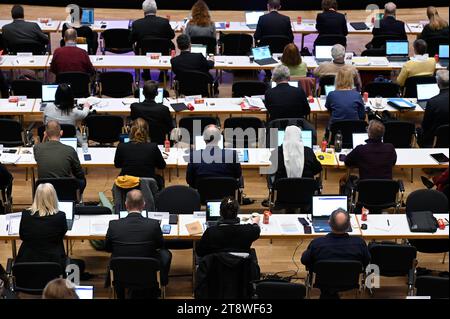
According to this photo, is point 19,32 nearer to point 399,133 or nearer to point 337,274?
point 399,133

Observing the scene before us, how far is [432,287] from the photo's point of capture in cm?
897

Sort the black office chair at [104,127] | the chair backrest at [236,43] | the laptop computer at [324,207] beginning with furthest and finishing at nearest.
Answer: the chair backrest at [236,43]
the black office chair at [104,127]
the laptop computer at [324,207]

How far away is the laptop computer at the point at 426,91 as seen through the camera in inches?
542

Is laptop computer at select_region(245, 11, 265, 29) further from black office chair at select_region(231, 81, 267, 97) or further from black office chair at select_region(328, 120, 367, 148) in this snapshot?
black office chair at select_region(328, 120, 367, 148)

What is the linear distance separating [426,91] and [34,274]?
6702 mm

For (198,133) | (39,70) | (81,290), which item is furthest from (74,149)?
(39,70)

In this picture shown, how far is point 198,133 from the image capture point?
1281 cm

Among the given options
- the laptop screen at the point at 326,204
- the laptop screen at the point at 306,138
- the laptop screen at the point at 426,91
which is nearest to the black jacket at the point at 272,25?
the laptop screen at the point at 426,91

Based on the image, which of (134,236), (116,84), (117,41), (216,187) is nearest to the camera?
(134,236)

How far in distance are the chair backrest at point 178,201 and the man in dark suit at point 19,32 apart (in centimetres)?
601

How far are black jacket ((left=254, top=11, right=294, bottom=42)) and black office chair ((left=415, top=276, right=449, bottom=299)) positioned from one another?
782cm

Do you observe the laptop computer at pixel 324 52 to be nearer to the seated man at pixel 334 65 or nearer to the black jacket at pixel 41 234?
the seated man at pixel 334 65

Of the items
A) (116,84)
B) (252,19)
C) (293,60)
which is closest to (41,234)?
(116,84)
